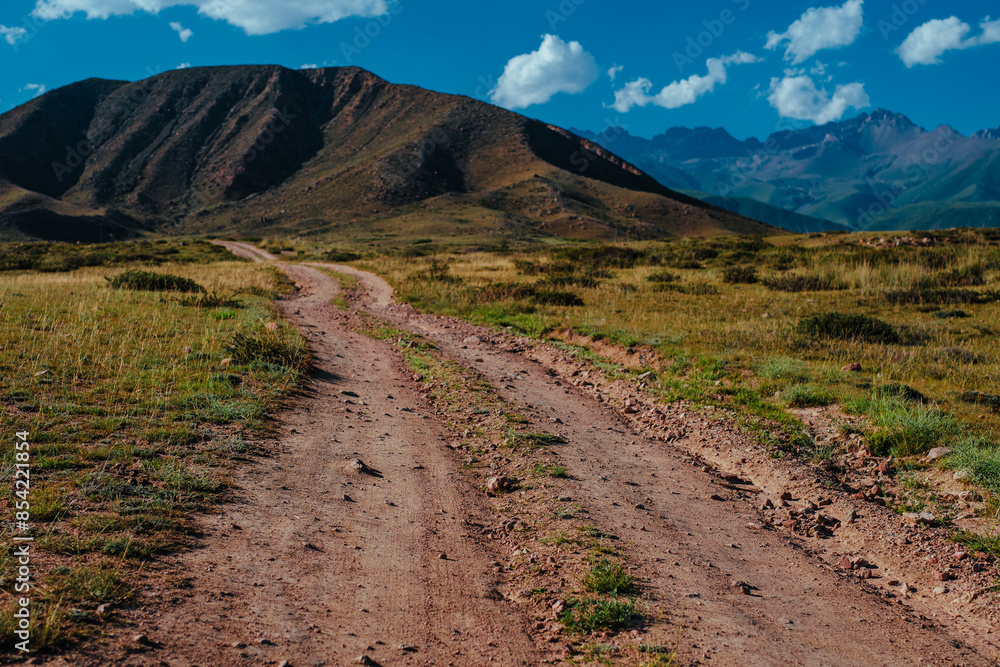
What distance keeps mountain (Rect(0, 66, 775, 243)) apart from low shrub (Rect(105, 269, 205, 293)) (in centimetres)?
8455

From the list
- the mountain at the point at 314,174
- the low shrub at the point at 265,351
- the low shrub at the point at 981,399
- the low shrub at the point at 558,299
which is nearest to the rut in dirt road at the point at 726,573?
the low shrub at the point at 981,399

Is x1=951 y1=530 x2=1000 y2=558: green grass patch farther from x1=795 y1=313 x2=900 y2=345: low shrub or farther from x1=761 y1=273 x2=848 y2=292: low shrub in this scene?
x1=761 y1=273 x2=848 y2=292: low shrub

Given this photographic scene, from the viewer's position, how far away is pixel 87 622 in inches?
129

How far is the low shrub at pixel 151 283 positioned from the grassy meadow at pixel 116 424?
14.5ft

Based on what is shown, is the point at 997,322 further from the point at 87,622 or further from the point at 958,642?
the point at 87,622

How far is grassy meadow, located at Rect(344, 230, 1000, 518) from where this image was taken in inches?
279

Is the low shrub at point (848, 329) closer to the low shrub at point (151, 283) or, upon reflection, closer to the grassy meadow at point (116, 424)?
the grassy meadow at point (116, 424)

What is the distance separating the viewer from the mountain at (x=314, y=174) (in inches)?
4872

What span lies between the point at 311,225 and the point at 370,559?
130114 millimetres

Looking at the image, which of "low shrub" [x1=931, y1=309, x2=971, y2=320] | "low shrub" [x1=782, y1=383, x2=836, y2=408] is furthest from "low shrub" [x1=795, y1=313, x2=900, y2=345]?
"low shrub" [x1=782, y1=383, x2=836, y2=408]

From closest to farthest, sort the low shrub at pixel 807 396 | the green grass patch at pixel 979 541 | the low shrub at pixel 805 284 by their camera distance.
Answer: the green grass patch at pixel 979 541 < the low shrub at pixel 807 396 < the low shrub at pixel 805 284

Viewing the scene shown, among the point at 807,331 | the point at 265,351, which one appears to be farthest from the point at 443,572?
the point at 807,331

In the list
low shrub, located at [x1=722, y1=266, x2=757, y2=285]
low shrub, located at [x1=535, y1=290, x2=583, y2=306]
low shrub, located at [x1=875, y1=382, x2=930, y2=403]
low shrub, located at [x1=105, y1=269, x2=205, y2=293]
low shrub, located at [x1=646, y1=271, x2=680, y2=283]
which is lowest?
low shrub, located at [x1=105, y1=269, x2=205, y2=293]

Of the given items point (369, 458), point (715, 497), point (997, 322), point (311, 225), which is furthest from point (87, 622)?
point (311, 225)
